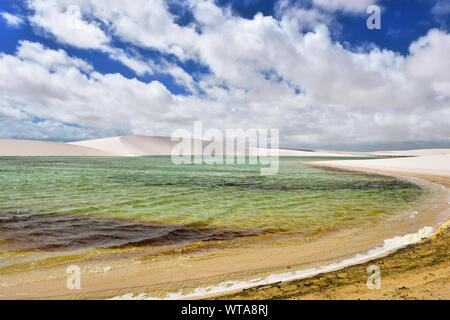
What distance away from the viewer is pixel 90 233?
636 centimetres

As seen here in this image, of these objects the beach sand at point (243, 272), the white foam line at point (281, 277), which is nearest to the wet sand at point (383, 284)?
the beach sand at point (243, 272)

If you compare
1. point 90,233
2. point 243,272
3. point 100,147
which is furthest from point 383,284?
point 100,147

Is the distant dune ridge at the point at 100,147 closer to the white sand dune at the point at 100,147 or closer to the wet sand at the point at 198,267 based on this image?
the white sand dune at the point at 100,147

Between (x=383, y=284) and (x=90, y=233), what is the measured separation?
6.32 metres

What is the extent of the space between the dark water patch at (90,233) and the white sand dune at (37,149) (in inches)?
4138

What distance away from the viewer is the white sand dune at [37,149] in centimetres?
9038

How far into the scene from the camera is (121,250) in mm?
5332

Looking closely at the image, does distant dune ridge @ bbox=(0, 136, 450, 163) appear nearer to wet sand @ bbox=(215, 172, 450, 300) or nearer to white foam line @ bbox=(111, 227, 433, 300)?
white foam line @ bbox=(111, 227, 433, 300)

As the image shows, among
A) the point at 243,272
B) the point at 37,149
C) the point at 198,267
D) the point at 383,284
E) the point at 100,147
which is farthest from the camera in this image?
the point at 100,147

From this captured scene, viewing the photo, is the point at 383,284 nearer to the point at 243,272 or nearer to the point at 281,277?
the point at 281,277

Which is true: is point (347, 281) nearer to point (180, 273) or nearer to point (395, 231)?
point (180, 273)

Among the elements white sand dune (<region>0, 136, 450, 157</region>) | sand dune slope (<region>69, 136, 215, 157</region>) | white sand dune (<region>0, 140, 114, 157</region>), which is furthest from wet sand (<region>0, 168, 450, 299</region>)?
sand dune slope (<region>69, 136, 215, 157</region>)

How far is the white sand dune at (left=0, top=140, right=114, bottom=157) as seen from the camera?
3558 inches
